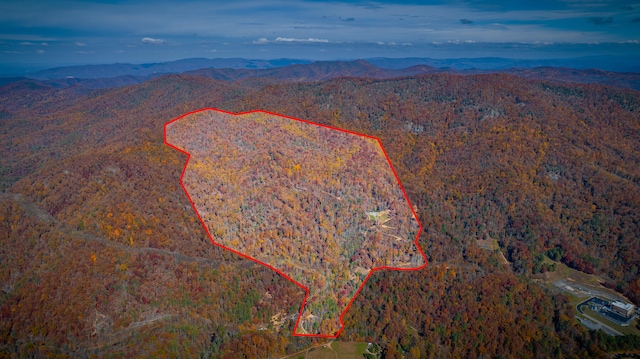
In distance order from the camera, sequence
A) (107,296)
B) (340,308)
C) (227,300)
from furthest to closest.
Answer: (227,300)
(107,296)
(340,308)

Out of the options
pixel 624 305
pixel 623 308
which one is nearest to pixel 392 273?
pixel 623 308

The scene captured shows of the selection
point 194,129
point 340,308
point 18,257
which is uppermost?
point 194,129

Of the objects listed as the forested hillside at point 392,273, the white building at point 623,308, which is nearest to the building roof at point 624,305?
the white building at point 623,308

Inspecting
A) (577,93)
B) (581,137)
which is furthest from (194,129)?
(577,93)

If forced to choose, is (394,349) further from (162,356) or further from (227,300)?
(162,356)

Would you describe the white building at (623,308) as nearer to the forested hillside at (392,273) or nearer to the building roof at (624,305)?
the building roof at (624,305)

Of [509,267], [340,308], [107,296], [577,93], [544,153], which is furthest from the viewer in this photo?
[577,93]

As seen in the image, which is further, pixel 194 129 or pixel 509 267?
pixel 509 267

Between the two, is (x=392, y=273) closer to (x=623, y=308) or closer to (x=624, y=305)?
(x=623, y=308)

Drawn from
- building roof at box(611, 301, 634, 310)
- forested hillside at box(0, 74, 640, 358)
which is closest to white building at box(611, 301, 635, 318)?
building roof at box(611, 301, 634, 310)
